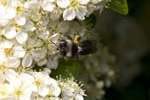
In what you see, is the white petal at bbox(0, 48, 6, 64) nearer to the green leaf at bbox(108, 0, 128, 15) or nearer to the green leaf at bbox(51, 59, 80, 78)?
the green leaf at bbox(51, 59, 80, 78)

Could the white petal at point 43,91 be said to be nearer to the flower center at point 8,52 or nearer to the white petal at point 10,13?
the flower center at point 8,52

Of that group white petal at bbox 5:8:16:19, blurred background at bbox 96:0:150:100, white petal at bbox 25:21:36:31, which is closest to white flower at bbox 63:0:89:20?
white petal at bbox 25:21:36:31

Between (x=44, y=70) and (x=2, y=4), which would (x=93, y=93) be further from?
(x=2, y=4)

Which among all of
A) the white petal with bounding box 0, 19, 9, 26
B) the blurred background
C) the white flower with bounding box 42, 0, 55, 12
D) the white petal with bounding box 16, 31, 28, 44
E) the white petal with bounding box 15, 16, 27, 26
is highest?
the blurred background

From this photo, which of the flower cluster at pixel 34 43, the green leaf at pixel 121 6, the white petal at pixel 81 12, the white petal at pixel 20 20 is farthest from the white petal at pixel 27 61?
the green leaf at pixel 121 6

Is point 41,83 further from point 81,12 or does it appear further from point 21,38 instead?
point 81,12

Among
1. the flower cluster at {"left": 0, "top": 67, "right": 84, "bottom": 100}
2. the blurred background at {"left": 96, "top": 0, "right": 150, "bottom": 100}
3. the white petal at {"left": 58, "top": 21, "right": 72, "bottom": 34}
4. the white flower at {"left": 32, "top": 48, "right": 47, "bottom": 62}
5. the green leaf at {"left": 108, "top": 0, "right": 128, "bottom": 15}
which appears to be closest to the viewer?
the flower cluster at {"left": 0, "top": 67, "right": 84, "bottom": 100}

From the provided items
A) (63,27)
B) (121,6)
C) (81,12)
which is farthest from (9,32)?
(121,6)
